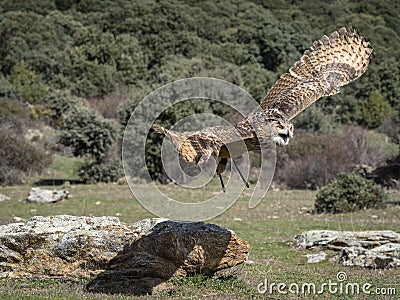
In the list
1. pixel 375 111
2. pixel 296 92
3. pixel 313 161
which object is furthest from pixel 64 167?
pixel 375 111

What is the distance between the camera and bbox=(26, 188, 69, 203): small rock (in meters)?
25.7

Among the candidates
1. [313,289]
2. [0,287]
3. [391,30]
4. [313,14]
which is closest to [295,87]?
[313,289]

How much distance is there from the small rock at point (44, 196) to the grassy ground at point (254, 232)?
0.43 metres

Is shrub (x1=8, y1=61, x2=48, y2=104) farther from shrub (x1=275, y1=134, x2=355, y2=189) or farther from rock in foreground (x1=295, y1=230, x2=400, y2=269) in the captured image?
rock in foreground (x1=295, y1=230, x2=400, y2=269)

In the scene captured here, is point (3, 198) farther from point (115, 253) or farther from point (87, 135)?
point (115, 253)

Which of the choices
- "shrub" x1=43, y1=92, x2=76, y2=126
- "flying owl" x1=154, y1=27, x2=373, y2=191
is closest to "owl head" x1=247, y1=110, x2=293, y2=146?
"flying owl" x1=154, y1=27, x2=373, y2=191

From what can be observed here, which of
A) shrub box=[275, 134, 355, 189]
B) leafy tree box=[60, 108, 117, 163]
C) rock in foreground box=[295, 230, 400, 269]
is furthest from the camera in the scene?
leafy tree box=[60, 108, 117, 163]

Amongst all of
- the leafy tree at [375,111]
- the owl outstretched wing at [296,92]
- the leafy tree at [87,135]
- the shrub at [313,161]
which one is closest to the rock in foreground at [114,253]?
the owl outstretched wing at [296,92]

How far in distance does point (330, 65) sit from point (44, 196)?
16.8m

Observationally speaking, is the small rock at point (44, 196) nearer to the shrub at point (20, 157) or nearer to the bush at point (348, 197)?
the shrub at point (20, 157)

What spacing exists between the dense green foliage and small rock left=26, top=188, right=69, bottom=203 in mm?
9905

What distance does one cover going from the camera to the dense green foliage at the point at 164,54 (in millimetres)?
52656

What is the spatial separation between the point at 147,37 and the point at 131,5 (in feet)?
35.0

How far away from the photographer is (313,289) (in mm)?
10719
